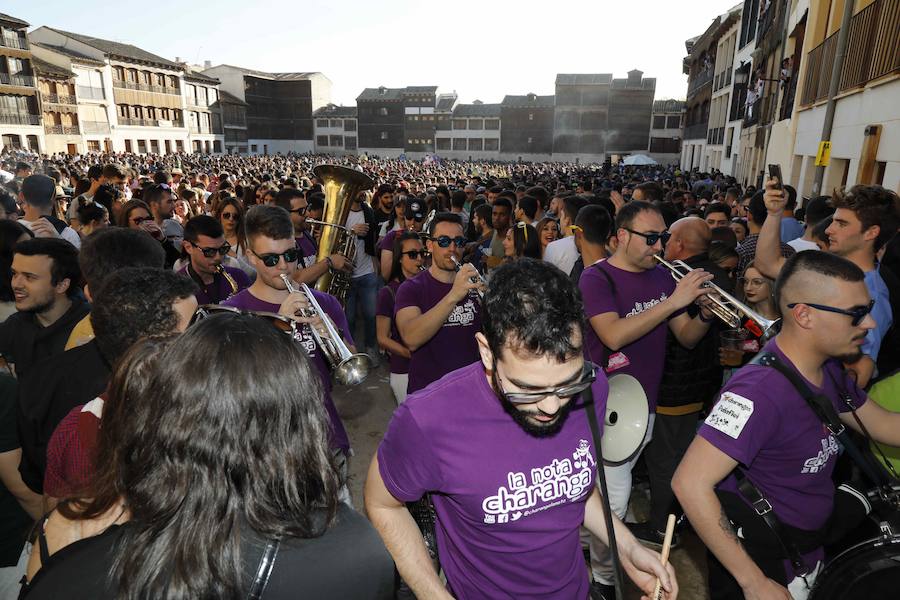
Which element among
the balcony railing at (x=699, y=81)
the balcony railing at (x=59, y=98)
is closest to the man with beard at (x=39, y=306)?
the balcony railing at (x=699, y=81)

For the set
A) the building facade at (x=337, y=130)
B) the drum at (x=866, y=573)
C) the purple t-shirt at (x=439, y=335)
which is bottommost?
the drum at (x=866, y=573)

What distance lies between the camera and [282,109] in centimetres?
7138

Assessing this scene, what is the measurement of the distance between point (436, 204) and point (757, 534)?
752cm

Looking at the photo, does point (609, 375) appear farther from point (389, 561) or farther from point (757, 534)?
point (389, 561)

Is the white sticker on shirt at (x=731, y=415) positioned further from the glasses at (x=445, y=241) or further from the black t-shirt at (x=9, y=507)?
the black t-shirt at (x=9, y=507)

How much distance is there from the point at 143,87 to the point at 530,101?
42.4 metres

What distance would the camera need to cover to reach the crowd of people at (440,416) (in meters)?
1.16

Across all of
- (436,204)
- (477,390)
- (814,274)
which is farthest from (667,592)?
(436,204)

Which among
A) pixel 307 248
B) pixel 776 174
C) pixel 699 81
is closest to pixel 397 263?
pixel 307 248

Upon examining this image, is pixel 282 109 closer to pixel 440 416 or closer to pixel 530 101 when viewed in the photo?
pixel 530 101

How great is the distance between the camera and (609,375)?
3.47 metres

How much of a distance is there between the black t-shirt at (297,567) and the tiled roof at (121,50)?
5797cm

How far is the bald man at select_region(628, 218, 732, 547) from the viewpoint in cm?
384

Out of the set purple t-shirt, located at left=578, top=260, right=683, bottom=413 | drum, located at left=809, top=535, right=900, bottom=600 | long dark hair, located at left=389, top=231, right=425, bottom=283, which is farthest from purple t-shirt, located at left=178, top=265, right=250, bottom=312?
drum, located at left=809, top=535, right=900, bottom=600
